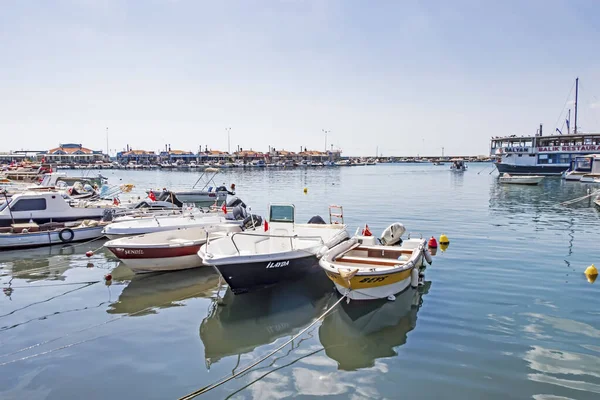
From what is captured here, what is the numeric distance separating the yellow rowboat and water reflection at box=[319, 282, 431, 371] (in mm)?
333

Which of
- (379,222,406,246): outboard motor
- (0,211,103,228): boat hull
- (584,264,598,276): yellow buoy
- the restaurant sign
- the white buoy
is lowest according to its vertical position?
(584,264,598,276): yellow buoy

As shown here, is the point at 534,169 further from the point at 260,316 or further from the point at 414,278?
the point at 260,316

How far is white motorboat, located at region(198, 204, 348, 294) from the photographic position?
1199cm

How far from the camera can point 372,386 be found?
26.1 feet

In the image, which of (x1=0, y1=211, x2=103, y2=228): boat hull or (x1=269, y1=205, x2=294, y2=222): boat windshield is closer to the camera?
(x1=269, y1=205, x2=294, y2=222): boat windshield

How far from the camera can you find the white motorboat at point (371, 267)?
1126 cm

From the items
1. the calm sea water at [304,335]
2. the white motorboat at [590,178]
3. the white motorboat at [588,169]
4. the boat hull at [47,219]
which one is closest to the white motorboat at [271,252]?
the calm sea water at [304,335]

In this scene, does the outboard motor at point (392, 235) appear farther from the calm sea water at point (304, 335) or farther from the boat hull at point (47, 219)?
the boat hull at point (47, 219)

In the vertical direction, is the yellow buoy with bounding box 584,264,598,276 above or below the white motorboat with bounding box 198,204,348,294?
below

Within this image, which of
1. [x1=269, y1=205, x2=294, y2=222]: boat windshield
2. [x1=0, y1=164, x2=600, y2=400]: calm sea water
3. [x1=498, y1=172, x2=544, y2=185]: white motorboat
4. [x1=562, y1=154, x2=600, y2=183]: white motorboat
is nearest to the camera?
[x1=0, y1=164, x2=600, y2=400]: calm sea water

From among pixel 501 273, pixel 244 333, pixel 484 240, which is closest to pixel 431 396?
pixel 244 333

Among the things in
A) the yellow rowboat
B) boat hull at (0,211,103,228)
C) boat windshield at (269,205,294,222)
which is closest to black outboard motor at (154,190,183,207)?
boat hull at (0,211,103,228)

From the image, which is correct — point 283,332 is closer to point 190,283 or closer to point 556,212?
point 190,283

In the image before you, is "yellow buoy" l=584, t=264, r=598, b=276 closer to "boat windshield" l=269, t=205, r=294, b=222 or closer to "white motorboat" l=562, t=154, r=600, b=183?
"boat windshield" l=269, t=205, r=294, b=222
